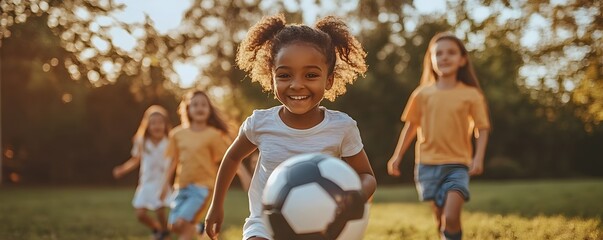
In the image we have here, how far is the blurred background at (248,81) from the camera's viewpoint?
20.8ft

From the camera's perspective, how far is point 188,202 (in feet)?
23.1

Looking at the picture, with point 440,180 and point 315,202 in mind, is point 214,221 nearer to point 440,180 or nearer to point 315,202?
point 315,202

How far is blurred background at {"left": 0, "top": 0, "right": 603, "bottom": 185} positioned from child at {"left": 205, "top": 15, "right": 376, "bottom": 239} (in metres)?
2.57

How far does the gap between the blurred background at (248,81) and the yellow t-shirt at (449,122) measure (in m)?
1.08

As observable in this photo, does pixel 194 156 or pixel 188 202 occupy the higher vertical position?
pixel 194 156

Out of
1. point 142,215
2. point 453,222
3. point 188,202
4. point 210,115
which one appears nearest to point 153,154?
point 142,215

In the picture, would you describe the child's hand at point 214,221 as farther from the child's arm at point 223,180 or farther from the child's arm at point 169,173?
the child's arm at point 169,173

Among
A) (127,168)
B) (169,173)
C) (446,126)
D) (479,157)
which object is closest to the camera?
(479,157)

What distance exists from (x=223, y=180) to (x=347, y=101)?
1101 inches

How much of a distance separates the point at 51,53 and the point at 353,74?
3218 mm

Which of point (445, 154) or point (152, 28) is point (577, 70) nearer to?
point (445, 154)

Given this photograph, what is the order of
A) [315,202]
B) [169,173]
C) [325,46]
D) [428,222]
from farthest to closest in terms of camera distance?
[428,222]
[169,173]
[325,46]
[315,202]

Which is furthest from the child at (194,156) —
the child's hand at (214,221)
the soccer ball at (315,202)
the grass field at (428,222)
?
the soccer ball at (315,202)

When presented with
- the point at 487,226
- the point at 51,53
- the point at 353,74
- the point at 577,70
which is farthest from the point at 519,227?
the point at 51,53
